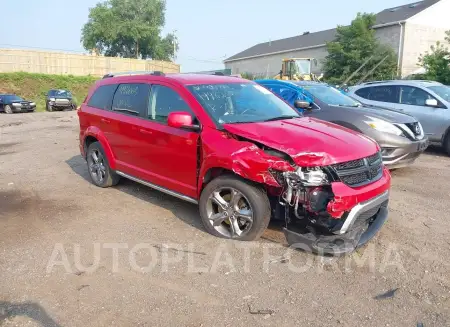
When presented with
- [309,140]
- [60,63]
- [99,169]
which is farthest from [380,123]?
[60,63]

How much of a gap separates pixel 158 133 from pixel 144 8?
61.1 metres

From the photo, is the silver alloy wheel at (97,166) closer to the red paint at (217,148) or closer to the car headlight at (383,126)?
the red paint at (217,148)

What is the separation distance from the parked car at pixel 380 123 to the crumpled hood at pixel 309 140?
2.07 metres

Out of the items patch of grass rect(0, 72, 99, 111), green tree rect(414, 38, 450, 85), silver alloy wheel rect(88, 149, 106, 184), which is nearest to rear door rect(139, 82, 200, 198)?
silver alloy wheel rect(88, 149, 106, 184)

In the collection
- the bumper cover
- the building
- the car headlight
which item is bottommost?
the bumper cover

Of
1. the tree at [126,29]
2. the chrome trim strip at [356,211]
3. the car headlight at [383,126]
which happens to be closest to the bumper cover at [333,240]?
the chrome trim strip at [356,211]

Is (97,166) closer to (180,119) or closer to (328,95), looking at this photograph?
(180,119)

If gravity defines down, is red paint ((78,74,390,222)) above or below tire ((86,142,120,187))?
above

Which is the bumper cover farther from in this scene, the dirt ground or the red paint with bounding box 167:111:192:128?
the red paint with bounding box 167:111:192:128

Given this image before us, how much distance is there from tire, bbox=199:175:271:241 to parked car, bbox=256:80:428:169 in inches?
100

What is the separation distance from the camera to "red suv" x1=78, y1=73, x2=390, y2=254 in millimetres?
3732

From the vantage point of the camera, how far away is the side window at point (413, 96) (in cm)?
927

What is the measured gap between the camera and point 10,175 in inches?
296

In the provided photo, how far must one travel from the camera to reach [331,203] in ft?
11.8
